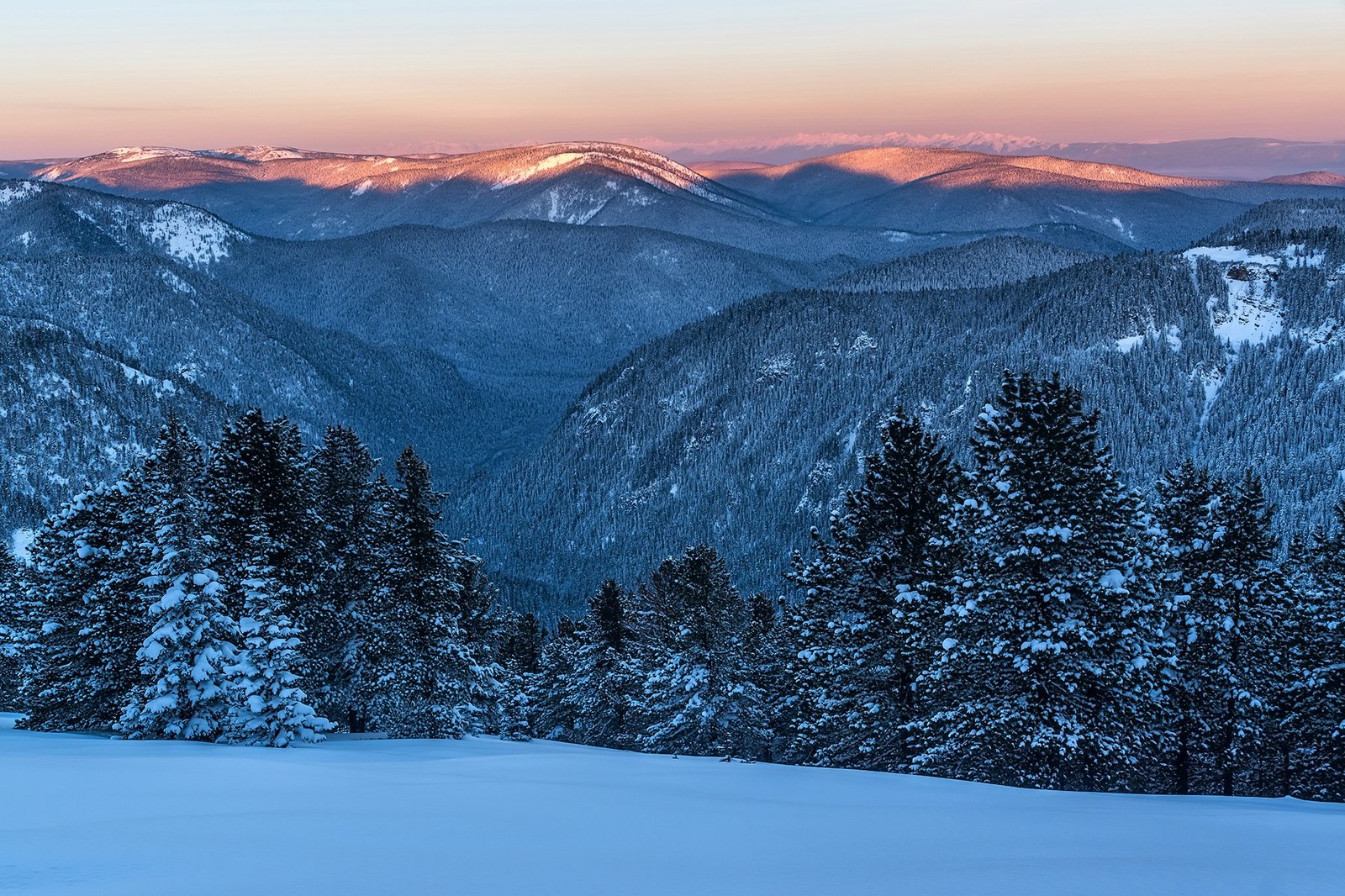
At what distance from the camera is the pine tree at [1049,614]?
2311cm

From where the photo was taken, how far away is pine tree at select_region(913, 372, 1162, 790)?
910 inches

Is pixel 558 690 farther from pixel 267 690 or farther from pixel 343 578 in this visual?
pixel 267 690

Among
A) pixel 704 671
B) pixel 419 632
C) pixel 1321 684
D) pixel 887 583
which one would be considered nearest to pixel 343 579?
pixel 419 632

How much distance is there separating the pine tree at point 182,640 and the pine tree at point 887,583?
14.5 metres

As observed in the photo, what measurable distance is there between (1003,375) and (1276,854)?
640 inches

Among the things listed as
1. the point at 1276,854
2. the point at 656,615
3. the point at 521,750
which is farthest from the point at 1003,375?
the point at 656,615

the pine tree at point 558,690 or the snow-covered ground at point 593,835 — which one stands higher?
the snow-covered ground at point 593,835

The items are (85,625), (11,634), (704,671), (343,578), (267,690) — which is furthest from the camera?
(11,634)

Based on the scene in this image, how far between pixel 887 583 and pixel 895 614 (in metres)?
2.21

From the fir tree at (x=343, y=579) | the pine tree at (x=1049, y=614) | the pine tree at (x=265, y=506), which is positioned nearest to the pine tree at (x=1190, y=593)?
the pine tree at (x=1049, y=614)

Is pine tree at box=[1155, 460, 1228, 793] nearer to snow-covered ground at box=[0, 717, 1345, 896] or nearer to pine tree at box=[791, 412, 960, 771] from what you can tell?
pine tree at box=[791, 412, 960, 771]

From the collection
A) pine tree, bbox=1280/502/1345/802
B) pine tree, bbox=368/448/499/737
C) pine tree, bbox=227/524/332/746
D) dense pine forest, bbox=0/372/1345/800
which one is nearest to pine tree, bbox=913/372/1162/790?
dense pine forest, bbox=0/372/1345/800

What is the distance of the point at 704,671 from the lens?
4103 cm

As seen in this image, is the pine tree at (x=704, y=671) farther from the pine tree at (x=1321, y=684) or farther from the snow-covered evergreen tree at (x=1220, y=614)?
the pine tree at (x=1321, y=684)
